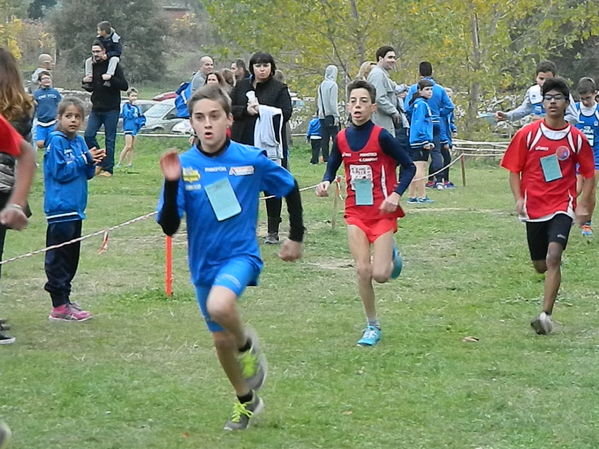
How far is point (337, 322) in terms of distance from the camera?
9016 millimetres

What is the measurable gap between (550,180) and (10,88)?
3.98m

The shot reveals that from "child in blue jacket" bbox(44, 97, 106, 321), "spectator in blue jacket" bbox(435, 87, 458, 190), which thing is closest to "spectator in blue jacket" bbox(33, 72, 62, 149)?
"spectator in blue jacket" bbox(435, 87, 458, 190)

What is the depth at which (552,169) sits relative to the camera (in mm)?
8711

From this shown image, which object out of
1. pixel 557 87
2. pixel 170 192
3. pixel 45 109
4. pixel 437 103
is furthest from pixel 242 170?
pixel 45 109

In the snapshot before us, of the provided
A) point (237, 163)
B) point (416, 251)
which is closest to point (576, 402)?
point (237, 163)

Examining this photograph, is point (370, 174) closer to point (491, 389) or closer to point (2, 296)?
point (491, 389)

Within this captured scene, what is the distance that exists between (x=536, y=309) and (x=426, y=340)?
5.41 ft

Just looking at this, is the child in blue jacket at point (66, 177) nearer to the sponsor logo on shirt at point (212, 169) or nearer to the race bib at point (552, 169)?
the sponsor logo on shirt at point (212, 169)

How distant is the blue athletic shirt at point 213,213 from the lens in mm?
6027

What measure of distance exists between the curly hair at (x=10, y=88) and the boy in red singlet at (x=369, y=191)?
220 centimetres

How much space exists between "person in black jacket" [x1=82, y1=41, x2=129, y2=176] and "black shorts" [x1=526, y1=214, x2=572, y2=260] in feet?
34.1

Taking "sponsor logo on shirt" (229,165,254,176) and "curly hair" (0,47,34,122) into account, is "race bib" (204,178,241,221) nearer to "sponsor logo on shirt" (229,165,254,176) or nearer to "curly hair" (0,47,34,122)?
"sponsor logo on shirt" (229,165,254,176)

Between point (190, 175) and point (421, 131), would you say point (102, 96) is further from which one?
point (190, 175)

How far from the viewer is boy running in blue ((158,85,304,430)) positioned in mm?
6012
